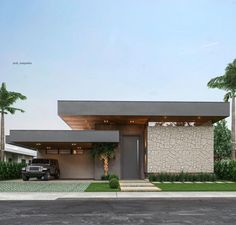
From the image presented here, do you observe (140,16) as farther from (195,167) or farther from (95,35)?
(195,167)

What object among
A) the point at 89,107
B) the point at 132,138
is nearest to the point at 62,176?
the point at 132,138

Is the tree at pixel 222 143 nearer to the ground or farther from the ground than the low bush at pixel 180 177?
farther from the ground

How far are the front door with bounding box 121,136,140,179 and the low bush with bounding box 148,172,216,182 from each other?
4.76 metres

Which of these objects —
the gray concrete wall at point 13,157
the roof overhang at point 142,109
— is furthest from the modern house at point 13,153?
the roof overhang at point 142,109

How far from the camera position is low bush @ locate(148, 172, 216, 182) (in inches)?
1405

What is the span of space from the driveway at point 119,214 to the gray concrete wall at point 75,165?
82.6ft

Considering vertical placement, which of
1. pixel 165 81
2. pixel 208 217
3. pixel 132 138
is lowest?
pixel 208 217

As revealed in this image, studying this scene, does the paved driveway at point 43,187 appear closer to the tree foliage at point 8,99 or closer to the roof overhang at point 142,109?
the roof overhang at point 142,109

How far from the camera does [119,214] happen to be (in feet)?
49.9

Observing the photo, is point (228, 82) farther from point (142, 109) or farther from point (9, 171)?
point (9, 171)

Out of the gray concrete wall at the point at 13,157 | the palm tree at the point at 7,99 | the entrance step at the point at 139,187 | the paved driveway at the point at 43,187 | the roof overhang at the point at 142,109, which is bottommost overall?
the paved driveway at the point at 43,187

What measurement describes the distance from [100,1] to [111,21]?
3194 millimetres

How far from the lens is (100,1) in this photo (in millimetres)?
27141

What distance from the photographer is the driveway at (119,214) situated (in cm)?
1346
